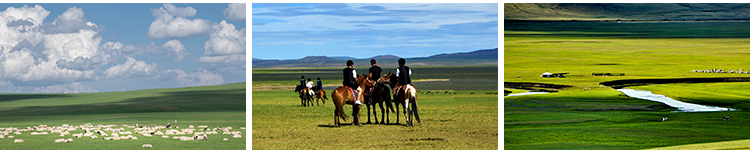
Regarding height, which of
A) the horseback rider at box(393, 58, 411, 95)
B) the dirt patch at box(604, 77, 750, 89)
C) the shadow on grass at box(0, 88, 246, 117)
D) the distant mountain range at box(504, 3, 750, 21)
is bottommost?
the shadow on grass at box(0, 88, 246, 117)

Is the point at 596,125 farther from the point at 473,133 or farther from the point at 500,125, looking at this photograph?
the point at 500,125

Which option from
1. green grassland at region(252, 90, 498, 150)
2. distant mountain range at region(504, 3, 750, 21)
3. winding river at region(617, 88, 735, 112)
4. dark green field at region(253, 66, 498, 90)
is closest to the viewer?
green grassland at region(252, 90, 498, 150)

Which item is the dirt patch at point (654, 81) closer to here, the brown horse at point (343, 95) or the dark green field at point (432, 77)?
the dark green field at point (432, 77)

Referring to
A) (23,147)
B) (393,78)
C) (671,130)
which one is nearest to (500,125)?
(393,78)

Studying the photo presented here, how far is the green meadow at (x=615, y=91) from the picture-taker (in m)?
20.4

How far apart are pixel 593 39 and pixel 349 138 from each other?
85567 millimetres

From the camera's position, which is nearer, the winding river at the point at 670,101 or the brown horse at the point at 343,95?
the brown horse at the point at 343,95

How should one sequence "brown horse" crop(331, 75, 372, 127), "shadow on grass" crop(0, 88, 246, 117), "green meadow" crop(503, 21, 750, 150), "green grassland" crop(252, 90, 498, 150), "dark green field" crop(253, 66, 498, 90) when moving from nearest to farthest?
"green grassland" crop(252, 90, 498, 150), "brown horse" crop(331, 75, 372, 127), "green meadow" crop(503, 21, 750, 150), "shadow on grass" crop(0, 88, 246, 117), "dark green field" crop(253, 66, 498, 90)

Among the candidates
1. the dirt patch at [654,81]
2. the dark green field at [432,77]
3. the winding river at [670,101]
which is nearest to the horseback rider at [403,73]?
the winding river at [670,101]

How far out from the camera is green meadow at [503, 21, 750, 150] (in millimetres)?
20359

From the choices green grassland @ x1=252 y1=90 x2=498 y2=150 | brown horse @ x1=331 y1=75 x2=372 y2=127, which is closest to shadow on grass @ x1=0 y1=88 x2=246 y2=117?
green grassland @ x1=252 y1=90 x2=498 y2=150

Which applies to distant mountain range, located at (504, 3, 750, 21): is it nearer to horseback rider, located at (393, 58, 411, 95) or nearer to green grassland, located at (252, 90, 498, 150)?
green grassland, located at (252, 90, 498, 150)

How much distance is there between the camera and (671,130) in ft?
70.9

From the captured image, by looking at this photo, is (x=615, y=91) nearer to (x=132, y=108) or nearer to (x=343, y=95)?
(x=343, y=95)
